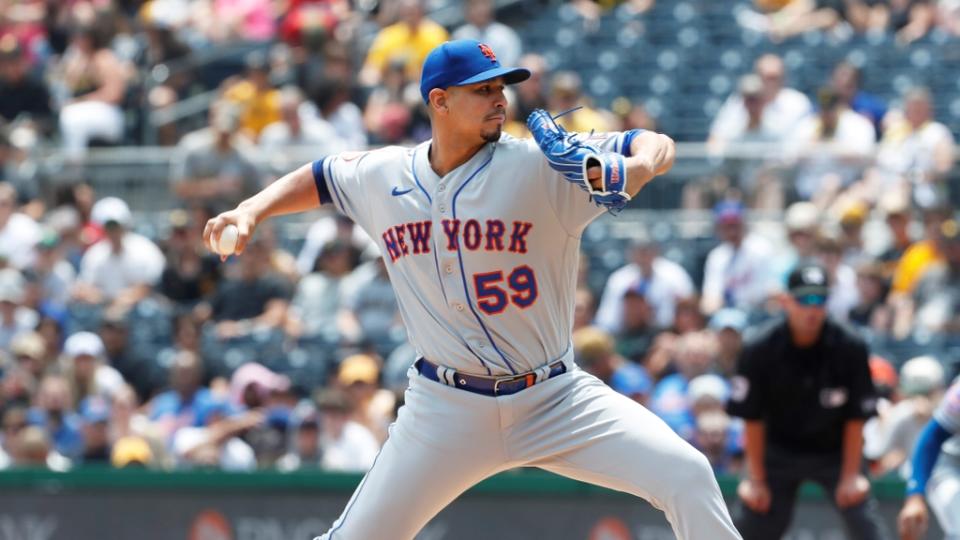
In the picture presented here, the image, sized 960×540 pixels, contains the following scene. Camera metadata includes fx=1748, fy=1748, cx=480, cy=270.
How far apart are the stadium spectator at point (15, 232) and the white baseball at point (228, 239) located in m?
7.75

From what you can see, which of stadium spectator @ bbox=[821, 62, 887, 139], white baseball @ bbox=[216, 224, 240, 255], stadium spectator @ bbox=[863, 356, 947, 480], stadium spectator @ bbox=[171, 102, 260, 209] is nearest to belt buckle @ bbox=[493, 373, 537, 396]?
white baseball @ bbox=[216, 224, 240, 255]

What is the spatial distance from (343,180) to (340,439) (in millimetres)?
4347

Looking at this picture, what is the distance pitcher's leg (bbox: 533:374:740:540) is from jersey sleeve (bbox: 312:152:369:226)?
3.18ft

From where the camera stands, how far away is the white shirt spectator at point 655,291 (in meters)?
11.1

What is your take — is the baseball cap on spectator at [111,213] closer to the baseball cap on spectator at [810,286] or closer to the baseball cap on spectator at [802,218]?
the baseball cap on spectator at [802,218]

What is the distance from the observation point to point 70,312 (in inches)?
479

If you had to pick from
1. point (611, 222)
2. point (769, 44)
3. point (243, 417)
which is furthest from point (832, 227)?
point (243, 417)

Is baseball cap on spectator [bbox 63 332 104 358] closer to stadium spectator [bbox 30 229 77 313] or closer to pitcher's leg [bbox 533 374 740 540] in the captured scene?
stadium spectator [bbox 30 229 77 313]

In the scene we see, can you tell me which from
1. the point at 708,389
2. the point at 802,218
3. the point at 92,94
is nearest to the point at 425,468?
the point at 708,389

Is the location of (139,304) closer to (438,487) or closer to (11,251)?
(11,251)

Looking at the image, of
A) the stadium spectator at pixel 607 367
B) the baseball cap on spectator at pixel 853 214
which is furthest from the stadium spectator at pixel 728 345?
the baseball cap on spectator at pixel 853 214

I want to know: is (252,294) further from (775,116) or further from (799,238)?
(775,116)

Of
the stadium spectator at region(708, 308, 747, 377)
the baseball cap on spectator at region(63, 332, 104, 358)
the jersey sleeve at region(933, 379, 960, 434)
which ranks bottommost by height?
the stadium spectator at region(708, 308, 747, 377)

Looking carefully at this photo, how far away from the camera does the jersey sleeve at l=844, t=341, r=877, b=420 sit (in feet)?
23.5
